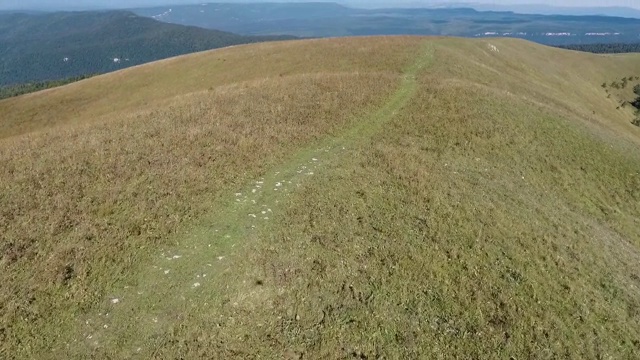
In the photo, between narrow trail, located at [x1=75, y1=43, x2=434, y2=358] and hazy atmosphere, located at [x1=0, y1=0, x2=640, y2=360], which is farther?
hazy atmosphere, located at [x1=0, y1=0, x2=640, y2=360]

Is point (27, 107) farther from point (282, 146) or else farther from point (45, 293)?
point (45, 293)

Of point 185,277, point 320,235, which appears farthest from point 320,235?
point 185,277

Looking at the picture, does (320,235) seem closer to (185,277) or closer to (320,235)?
(320,235)

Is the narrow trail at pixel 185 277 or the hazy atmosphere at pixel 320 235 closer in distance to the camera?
the narrow trail at pixel 185 277

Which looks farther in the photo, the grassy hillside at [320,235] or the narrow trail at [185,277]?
the grassy hillside at [320,235]

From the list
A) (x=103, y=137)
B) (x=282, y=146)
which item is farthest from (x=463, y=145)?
(x=103, y=137)
